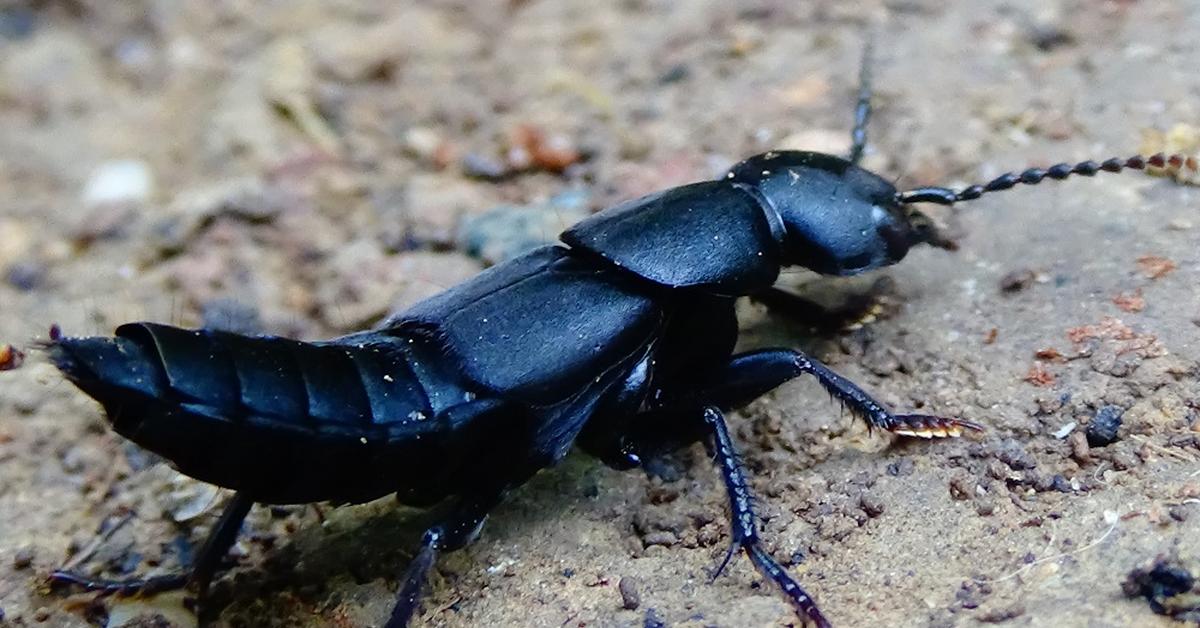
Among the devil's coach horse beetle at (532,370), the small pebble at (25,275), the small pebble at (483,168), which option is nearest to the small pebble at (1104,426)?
the devil's coach horse beetle at (532,370)

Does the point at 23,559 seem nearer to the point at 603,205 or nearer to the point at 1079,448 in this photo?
the point at 603,205

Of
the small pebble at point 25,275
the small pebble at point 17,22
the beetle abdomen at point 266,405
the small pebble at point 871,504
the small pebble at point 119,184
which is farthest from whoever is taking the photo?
the small pebble at point 17,22

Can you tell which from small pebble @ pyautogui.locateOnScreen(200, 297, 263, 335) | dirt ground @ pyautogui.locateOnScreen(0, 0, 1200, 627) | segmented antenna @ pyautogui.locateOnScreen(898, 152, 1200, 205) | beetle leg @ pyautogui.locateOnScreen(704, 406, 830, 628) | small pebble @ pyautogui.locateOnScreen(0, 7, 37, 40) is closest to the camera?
beetle leg @ pyautogui.locateOnScreen(704, 406, 830, 628)

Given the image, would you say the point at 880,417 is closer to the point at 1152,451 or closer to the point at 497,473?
the point at 1152,451

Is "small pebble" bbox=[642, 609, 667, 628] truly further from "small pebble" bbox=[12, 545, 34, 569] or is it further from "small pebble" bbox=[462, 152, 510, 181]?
"small pebble" bbox=[462, 152, 510, 181]

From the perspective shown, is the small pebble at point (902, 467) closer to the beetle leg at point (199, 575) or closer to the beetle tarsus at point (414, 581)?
the beetle tarsus at point (414, 581)

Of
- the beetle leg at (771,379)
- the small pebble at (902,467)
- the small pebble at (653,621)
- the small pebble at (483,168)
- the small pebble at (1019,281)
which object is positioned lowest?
the small pebble at (902,467)

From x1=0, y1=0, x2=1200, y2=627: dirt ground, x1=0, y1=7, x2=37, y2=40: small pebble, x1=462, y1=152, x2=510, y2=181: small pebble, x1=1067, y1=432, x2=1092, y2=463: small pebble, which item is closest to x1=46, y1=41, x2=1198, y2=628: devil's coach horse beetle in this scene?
x1=0, y1=0, x2=1200, y2=627: dirt ground
